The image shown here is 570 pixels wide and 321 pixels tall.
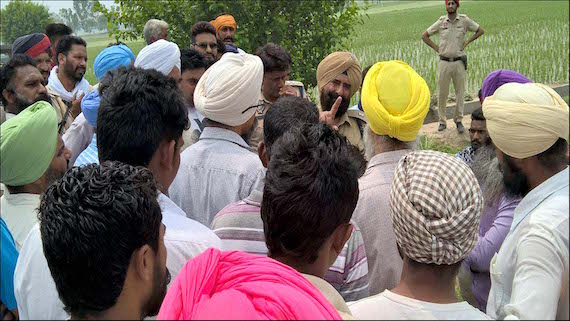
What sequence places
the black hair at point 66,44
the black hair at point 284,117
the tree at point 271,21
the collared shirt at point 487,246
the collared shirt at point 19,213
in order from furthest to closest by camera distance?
the tree at point 271,21 → the black hair at point 66,44 → the black hair at point 284,117 → the collared shirt at point 487,246 → the collared shirt at point 19,213

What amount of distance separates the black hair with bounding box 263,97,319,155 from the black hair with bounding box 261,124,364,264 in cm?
68

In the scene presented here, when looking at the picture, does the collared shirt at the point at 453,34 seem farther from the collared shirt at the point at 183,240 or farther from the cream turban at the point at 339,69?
the collared shirt at the point at 183,240

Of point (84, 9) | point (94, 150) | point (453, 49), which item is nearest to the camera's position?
point (94, 150)

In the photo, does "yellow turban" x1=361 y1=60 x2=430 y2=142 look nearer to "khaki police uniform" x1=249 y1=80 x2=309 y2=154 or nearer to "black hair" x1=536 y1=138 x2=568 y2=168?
"black hair" x1=536 y1=138 x2=568 y2=168

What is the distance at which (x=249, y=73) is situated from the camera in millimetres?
2955

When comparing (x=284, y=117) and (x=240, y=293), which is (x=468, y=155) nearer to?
(x=284, y=117)

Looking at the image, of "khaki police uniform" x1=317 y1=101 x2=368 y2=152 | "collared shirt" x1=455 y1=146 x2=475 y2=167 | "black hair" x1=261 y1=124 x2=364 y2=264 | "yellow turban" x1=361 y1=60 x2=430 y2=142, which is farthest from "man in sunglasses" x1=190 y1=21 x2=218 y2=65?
"black hair" x1=261 y1=124 x2=364 y2=264

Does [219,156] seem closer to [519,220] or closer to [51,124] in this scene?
[51,124]

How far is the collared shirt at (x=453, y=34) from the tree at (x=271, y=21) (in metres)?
1.93

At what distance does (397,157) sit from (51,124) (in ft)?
4.79

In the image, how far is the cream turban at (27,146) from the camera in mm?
2408

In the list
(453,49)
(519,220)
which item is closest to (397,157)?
(519,220)

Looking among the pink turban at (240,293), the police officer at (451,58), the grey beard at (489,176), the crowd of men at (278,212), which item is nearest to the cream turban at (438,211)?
the crowd of men at (278,212)

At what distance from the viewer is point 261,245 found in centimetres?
221
